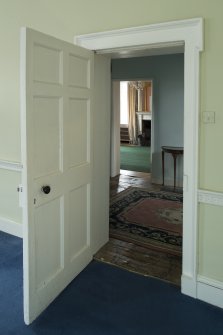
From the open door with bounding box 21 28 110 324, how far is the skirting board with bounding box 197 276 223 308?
106 centimetres

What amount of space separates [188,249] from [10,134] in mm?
2218

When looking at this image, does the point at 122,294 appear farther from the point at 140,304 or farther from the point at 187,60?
the point at 187,60

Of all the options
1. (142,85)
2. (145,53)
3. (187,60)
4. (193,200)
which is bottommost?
(193,200)

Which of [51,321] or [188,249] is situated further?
[188,249]

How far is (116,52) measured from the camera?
2697 mm

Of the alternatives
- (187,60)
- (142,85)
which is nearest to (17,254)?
(187,60)

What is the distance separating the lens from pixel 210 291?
7.98 ft

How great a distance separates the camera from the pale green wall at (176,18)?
2211 mm

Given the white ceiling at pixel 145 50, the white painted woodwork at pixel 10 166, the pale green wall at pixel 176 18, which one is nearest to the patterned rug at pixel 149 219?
the pale green wall at pixel 176 18

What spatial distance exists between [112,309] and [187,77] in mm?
1820

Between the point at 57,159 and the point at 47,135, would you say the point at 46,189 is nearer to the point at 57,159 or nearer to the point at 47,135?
the point at 57,159

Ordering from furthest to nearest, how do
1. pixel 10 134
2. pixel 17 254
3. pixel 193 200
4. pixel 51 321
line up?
pixel 10 134
pixel 17 254
pixel 193 200
pixel 51 321

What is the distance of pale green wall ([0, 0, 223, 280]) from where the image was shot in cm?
221

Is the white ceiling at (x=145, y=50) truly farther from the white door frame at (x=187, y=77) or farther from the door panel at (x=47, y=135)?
the door panel at (x=47, y=135)
